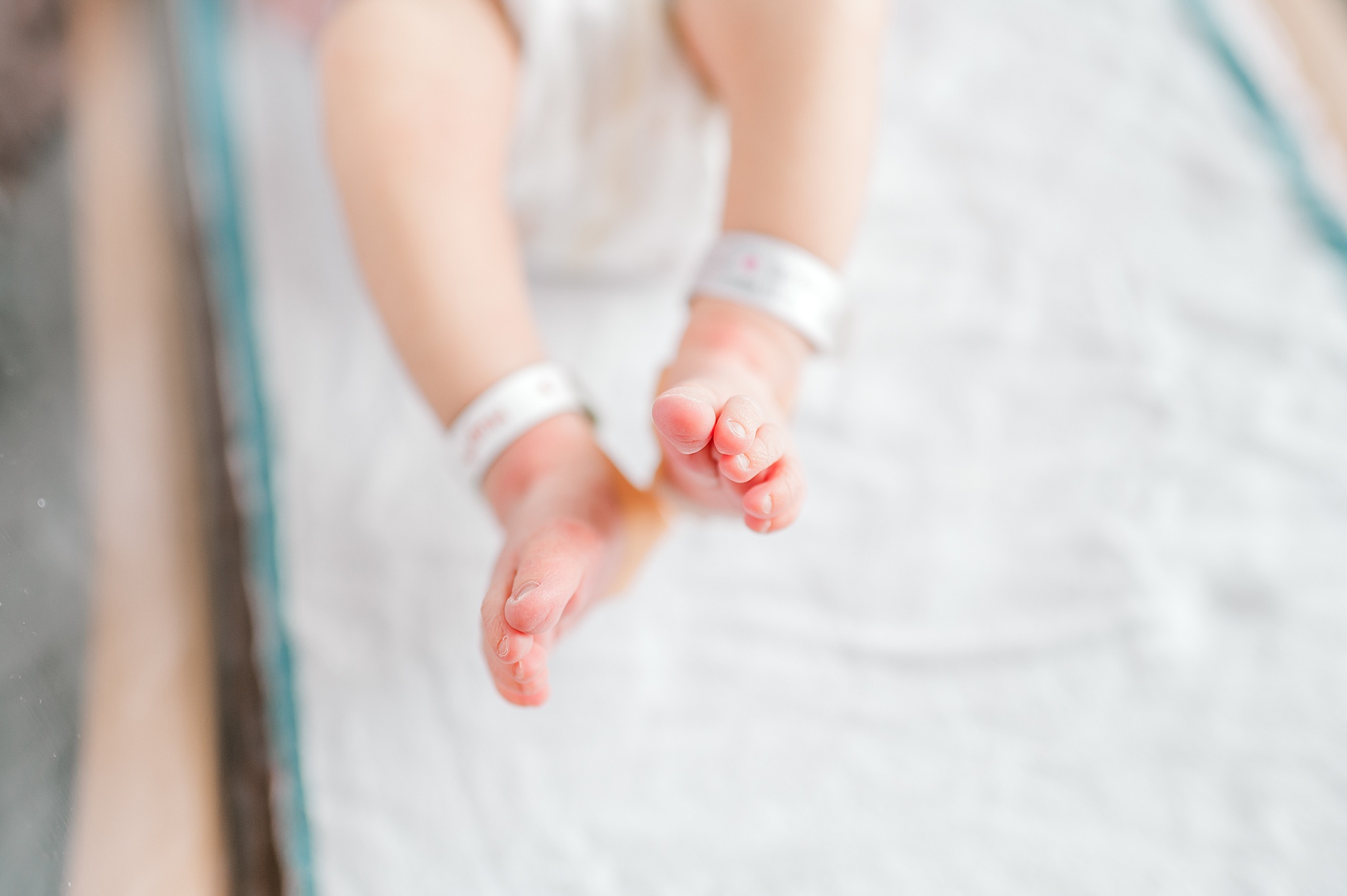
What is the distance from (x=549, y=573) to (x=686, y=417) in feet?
0.30

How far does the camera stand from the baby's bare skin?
52 centimetres

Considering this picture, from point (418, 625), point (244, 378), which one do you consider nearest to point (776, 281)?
point (418, 625)

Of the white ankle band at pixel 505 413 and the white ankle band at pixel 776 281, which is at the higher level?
the white ankle band at pixel 776 281

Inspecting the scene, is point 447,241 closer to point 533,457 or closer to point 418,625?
point 533,457

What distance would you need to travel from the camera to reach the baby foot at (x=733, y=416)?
42 centimetres

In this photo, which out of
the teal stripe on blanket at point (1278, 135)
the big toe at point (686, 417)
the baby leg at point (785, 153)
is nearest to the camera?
the big toe at point (686, 417)

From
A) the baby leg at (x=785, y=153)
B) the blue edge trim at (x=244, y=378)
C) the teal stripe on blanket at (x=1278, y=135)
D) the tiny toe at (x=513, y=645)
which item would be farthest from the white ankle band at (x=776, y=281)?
the teal stripe on blanket at (x=1278, y=135)

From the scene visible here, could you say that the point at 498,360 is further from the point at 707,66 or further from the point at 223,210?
the point at 223,210

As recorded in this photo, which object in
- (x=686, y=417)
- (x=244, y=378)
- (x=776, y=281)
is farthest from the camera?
(x=244, y=378)

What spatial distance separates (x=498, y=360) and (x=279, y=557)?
0.77ft

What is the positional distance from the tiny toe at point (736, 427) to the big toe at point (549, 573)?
0.08m

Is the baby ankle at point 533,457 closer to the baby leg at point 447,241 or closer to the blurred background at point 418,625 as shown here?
the baby leg at point 447,241

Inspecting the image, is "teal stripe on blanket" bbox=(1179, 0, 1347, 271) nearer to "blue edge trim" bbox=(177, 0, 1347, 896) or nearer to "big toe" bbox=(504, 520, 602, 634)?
"blue edge trim" bbox=(177, 0, 1347, 896)

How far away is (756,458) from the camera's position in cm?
42
